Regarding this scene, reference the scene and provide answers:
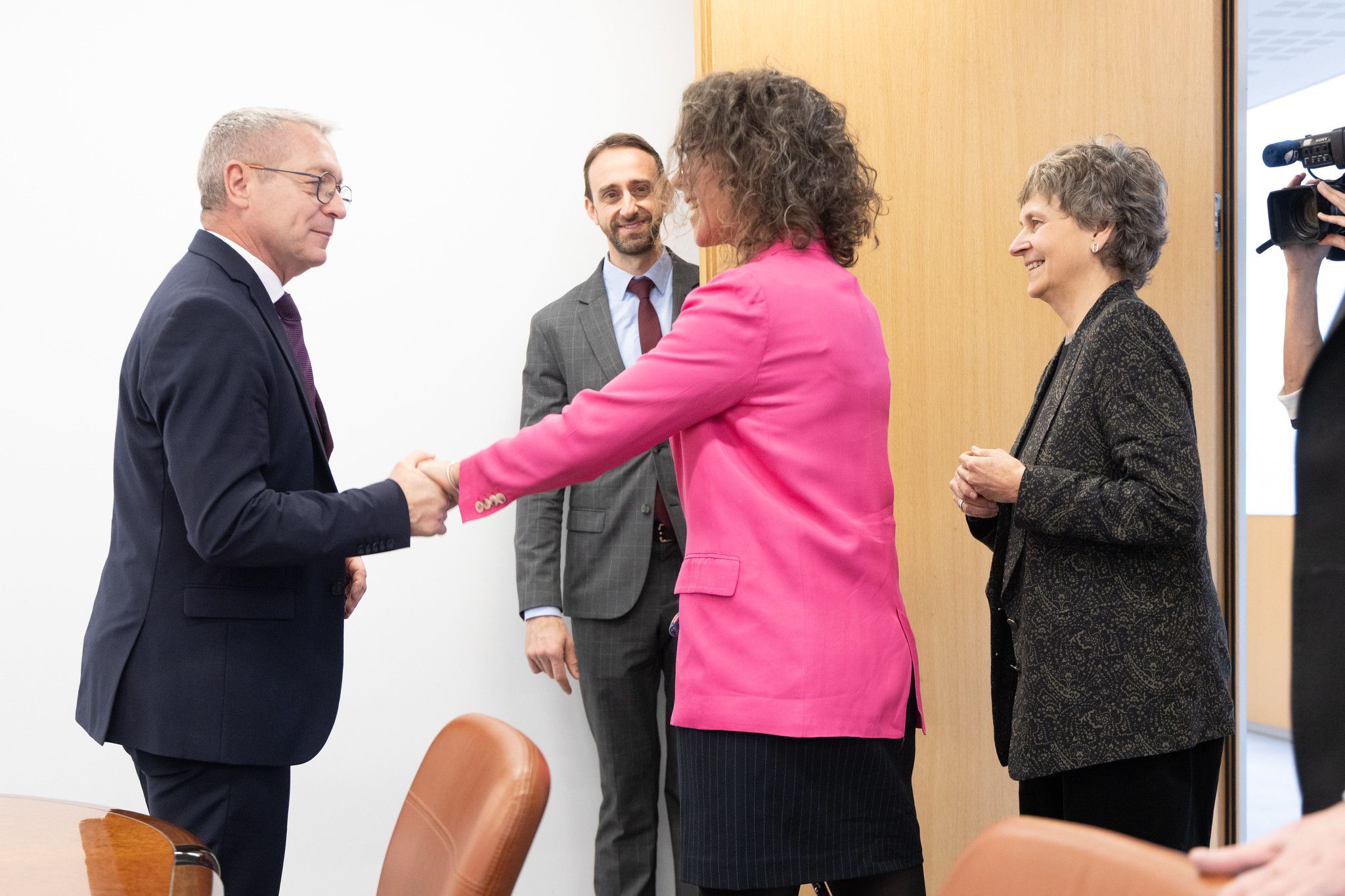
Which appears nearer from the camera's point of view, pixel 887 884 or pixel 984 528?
pixel 887 884

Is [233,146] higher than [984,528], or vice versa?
[233,146]

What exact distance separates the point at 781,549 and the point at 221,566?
2.76 feet

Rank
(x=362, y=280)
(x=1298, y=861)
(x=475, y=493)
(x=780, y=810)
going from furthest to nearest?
(x=362, y=280) → (x=475, y=493) → (x=780, y=810) → (x=1298, y=861)

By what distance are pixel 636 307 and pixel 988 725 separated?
132 centimetres

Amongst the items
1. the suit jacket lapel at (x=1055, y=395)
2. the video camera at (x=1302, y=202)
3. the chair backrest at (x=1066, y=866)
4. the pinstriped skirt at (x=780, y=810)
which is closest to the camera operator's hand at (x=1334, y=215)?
the video camera at (x=1302, y=202)

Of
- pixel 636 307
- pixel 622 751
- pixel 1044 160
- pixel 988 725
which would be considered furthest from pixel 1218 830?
pixel 636 307

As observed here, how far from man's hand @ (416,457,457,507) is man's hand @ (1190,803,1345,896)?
1347 mm

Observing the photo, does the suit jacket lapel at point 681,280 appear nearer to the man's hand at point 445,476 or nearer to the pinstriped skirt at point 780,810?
the man's hand at point 445,476

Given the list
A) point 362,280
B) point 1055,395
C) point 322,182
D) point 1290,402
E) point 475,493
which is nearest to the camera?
point 475,493

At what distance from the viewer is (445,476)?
1.90m

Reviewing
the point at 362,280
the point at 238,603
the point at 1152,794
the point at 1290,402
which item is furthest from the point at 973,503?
the point at 362,280

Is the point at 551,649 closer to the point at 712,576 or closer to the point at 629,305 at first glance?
the point at 629,305

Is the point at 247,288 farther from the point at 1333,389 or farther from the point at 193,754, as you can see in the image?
the point at 1333,389

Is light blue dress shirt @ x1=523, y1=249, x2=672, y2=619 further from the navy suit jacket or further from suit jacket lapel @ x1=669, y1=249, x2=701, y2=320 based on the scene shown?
the navy suit jacket
